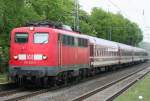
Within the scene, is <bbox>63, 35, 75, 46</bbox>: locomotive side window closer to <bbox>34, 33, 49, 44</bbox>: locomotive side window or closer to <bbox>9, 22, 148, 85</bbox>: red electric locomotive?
<bbox>9, 22, 148, 85</bbox>: red electric locomotive

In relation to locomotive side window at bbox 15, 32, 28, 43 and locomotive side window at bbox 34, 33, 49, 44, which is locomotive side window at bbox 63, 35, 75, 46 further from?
locomotive side window at bbox 15, 32, 28, 43

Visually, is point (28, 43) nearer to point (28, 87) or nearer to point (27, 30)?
point (27, 30)

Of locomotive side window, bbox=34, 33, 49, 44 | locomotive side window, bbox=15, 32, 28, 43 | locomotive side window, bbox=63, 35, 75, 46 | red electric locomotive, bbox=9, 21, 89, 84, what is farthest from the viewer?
locomotive side window, bbox=63, 35, 75, 46

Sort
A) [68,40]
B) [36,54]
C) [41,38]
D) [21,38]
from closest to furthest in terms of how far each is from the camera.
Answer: [36,54], [41,38], [21,38], [68,40]

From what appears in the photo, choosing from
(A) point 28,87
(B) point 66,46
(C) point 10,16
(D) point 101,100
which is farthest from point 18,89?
(C) point 10,16

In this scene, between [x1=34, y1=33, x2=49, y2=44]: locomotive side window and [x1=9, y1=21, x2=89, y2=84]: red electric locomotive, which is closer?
[x1=9, y1=21, x2=89, y2=84]: red electric locomotive

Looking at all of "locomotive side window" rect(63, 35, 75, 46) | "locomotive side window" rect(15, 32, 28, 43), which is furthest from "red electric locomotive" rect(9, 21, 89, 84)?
"locomotive side window" rect(63, 35, 75, 46)

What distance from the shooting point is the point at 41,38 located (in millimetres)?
25203

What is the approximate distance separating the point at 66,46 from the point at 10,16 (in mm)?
9016

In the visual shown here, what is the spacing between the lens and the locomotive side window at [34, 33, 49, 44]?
2511 centimetres

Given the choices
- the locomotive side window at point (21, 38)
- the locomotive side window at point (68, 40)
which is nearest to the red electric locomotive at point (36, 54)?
the locomotive side window at point (21, 38)

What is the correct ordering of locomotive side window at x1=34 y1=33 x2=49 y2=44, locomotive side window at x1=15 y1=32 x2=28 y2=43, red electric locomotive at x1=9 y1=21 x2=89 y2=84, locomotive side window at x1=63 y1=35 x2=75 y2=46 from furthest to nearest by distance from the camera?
locomotive side window at x1=63 y1=35 x2=75 y2=46 → locomotive side window at x1=15 y1=32 x2=28 y2=43 → locomotive side window at x1=34 y1=33 x2=49 y2=44 → red electric locomotive at x1=9 y1=21 x2=89 y2=84

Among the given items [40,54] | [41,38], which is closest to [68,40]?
[41,38]

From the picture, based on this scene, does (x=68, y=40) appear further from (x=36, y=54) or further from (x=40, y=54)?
(x=36, y=54)
